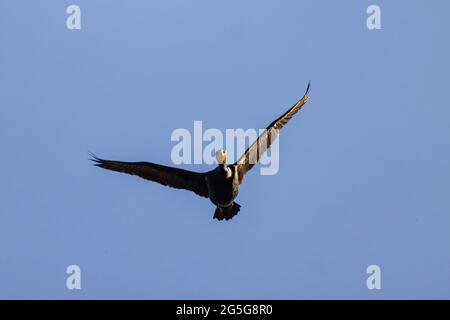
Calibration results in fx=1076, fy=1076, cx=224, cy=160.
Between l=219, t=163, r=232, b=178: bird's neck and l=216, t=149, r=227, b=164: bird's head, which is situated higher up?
l=216, t=149, r=227, b=164: bird's head

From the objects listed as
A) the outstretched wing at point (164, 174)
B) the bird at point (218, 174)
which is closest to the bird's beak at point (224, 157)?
the bird at point (218, 174)

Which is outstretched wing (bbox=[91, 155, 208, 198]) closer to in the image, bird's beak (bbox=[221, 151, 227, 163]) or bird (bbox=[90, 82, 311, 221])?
bird (bbox=[90, 82, 311, 221])

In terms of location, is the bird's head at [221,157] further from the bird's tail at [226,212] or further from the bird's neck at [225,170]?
the bird's tail at [226,212]

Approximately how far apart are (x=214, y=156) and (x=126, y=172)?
187 cm

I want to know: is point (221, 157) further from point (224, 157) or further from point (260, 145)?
point (260, 145)

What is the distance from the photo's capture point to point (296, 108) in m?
21.8

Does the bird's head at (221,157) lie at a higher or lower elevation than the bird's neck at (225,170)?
higher

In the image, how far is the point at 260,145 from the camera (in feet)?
68.3

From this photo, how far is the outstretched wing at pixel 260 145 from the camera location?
67.5ft

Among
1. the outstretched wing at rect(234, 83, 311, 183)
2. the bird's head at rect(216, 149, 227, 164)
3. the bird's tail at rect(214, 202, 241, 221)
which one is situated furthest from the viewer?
the bird's tail at rect(214, 202, 241, 221)

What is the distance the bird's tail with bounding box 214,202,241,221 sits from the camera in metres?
20.9

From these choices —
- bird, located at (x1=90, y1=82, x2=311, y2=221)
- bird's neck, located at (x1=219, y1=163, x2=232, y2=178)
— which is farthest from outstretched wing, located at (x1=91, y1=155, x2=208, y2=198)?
bird's neck, located at (x1=219, y1=163, x2=232, y2=178)
